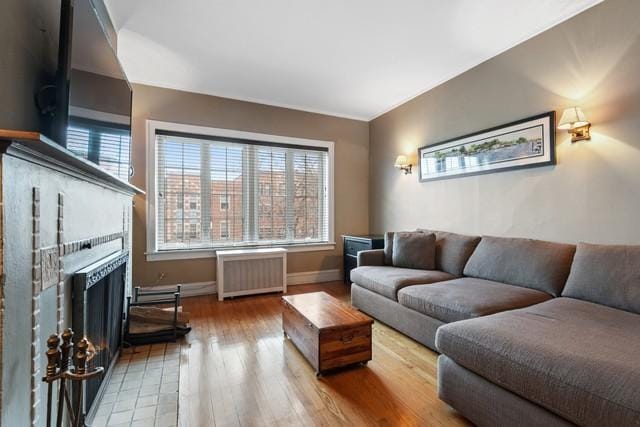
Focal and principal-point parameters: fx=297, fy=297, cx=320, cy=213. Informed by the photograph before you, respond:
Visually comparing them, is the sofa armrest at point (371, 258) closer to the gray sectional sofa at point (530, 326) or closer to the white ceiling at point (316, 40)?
the gray sectional sofa at point (530, 326)

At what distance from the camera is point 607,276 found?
1847 millimetres

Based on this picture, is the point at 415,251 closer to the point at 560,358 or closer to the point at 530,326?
the point at 530,326

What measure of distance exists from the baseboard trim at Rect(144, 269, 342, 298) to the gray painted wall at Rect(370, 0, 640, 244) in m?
1.63

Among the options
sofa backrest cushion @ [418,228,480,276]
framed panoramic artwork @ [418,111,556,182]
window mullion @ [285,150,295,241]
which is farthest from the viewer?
window mullion @ [285,150,295,241]

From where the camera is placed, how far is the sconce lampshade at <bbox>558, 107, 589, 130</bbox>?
219 centimetres

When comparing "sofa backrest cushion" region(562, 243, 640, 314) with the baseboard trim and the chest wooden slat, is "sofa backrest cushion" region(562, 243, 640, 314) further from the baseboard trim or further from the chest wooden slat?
the baseboard trim

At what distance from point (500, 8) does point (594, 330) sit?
2251 mm

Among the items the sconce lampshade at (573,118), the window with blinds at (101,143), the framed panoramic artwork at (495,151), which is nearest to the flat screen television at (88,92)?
the window with blinds at (101,143)

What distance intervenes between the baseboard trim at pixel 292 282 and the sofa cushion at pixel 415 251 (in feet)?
4.87

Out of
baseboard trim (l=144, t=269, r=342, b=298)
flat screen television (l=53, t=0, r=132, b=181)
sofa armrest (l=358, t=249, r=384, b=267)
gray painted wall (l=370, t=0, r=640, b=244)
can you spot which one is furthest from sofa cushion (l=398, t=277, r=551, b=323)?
flat screen television (l=53, t=0, r=132, b=181)

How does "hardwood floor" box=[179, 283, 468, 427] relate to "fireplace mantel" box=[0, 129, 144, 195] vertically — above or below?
below

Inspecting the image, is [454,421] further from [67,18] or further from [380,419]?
[67,18]

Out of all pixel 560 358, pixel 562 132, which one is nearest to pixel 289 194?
pixel 562 132

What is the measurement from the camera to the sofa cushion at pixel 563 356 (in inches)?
40.9
